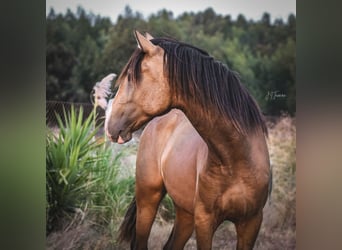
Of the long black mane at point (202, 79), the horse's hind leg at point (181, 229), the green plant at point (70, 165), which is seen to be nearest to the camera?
the long black mane at point (202, 79)

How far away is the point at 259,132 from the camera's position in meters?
3.16

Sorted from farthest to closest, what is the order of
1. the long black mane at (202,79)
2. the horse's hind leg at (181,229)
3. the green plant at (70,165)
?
1. the horse's hind leg at (181,229)
2. the green plant at (70,165)
3. the long black mane at (202,79)

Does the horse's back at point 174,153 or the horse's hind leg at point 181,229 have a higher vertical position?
the horse's back at point 174,153

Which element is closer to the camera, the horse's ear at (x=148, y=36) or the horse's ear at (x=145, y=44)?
the horse's ear at (x=145, y=44)

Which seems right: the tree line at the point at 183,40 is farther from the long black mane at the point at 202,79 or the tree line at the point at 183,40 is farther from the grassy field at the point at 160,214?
the grassy field at the point at 160,214

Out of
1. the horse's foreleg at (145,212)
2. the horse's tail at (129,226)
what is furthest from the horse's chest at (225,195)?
the horse's tail at (129,226)

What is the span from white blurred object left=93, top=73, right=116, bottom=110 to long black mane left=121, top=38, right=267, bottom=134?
0.11 m

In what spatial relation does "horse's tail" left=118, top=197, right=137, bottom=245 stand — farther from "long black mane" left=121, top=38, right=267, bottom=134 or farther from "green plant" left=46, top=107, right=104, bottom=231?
"long black mane" left=121, top=38, right=267, bottom=134

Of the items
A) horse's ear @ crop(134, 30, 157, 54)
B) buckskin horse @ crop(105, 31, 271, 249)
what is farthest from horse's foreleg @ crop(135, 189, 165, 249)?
horse's ear @ crop(134, 30, 157, 54)

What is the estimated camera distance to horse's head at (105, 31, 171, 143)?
9.53ft

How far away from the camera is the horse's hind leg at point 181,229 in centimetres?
312

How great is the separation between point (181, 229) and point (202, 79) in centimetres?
78

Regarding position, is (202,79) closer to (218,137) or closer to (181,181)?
(218,137)
